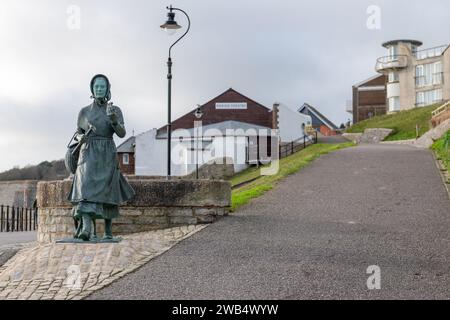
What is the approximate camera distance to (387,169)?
22.0 meters

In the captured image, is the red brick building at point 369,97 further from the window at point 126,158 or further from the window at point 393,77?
the window at point 126,158

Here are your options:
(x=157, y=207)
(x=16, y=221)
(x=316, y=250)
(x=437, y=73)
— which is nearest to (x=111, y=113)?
(x=157, y=207)

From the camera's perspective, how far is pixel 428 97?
57.5 m

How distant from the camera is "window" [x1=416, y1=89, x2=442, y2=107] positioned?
184ft

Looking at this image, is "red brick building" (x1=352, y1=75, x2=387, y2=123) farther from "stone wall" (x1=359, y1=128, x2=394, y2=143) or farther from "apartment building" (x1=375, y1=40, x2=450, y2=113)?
"stone wall" (x1=359, y1=128, x2=394, y2=143)

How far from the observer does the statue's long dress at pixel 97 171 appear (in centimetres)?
1065

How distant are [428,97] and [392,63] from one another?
15.3 ft

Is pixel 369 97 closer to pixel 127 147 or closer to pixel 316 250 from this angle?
pixel 127 147

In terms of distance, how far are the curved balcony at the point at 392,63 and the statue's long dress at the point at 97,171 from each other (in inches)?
2047

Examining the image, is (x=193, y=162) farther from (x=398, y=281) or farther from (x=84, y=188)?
(x=398, y=281)

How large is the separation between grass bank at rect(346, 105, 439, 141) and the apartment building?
5.90m

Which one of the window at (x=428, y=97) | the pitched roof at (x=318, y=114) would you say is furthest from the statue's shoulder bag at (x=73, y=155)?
the pitched roof at (x=318, y=114)

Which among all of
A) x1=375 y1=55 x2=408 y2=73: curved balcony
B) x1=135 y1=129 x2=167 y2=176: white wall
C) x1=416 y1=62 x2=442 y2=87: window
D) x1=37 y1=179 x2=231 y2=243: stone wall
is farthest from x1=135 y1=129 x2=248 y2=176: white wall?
x1=37 y1=179 x2=231 y2=243: stone wall
